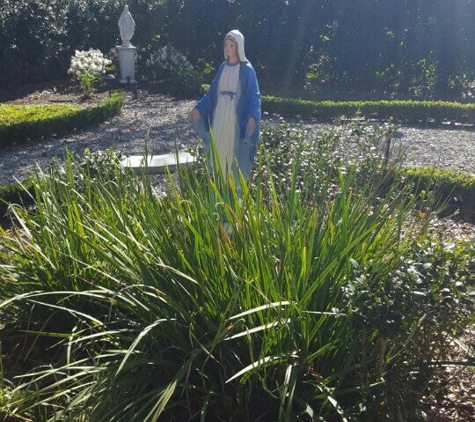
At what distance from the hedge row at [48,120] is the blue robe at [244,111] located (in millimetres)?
5311

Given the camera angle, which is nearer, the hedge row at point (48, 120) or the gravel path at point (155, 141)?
the gravel path at point (155, 141)

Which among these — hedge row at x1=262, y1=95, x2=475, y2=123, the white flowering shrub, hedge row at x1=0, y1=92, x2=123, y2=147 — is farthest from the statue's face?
the white flowering shrub

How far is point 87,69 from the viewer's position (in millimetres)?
14812

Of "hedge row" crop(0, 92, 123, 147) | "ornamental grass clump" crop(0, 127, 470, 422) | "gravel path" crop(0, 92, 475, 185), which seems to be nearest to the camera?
"ornamental grass clump" crop(0, 127, 470, 422)

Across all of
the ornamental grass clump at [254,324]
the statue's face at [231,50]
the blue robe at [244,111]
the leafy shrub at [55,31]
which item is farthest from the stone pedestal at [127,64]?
the ornamental grass clump at [254,324]

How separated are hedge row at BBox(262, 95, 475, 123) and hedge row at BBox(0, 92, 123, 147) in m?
2.92

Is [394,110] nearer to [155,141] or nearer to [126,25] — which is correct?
[155,141]

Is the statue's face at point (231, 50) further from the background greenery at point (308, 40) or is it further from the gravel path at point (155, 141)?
the background greenery at point (308, 40)

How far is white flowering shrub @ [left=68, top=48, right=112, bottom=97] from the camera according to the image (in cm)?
1414

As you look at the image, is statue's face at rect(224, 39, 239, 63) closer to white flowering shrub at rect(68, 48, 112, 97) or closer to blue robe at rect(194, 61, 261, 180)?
blue robe at rect(194, 61, 261, 180)

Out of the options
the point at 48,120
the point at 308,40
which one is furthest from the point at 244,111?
the point at 308,40

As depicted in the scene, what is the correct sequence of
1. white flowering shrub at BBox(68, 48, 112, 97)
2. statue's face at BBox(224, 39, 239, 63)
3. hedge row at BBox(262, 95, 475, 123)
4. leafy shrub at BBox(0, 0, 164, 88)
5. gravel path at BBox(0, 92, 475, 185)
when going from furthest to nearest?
1. leafy shrub at BBox(0, 0, 164, 88)
2. white flowering shrub at BBox(68, 48, 112, 97)
3. hedge row at BBox(262, 95, 475, 123)
4. gravel path at BBox(0, 92, 475, 185)
5. statue's face at BBox(224, 39, 239, 63)

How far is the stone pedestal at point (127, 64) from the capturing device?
15.2m

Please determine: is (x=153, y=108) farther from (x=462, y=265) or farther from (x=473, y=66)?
(x=462, y=265)
